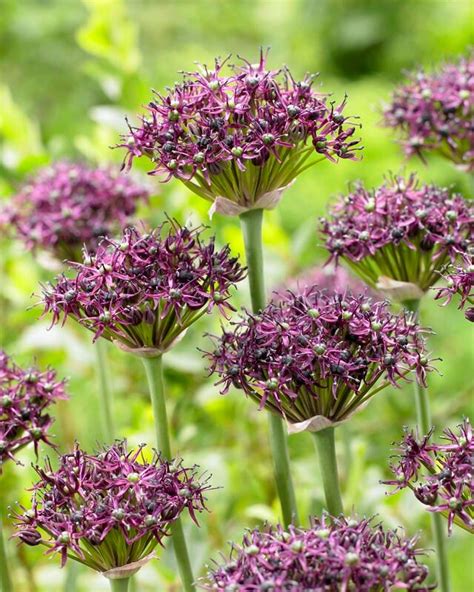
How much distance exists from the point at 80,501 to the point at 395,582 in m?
0.32

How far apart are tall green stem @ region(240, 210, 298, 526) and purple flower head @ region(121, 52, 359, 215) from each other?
0.13 ft

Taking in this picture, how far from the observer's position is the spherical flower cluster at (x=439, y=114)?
4.22 ft

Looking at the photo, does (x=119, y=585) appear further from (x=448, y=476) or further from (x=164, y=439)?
(x=448, y=476)

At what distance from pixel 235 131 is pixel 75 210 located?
0.48 meters

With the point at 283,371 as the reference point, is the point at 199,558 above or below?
below

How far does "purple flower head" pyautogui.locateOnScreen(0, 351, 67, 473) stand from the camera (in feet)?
3.43

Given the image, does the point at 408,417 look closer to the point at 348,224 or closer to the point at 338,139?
the point at 348,224

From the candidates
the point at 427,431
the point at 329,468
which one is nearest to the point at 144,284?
the point at 329,468

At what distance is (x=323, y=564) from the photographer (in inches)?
30.7

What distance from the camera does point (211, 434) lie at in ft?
7.11

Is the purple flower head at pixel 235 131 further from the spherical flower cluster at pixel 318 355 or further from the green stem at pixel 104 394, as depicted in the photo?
the green stem at pixel 104 394

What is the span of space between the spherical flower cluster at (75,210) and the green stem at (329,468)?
51cm

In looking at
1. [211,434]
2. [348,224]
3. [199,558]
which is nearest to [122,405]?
[211,434]

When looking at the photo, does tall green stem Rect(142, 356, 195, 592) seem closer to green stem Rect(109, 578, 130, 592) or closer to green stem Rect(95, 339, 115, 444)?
green stem Rect(109, 578, 130, 592)
